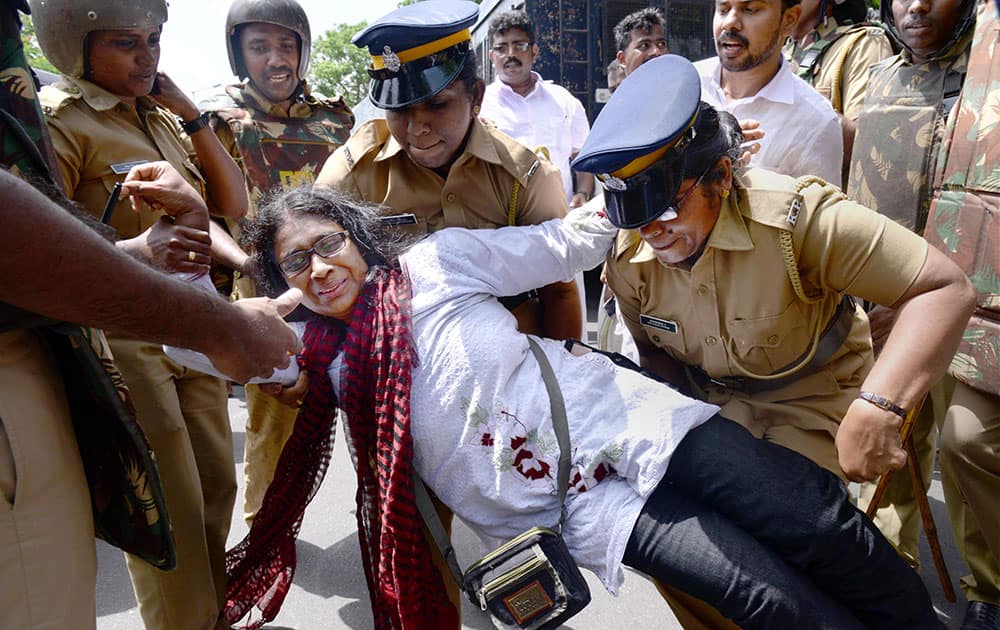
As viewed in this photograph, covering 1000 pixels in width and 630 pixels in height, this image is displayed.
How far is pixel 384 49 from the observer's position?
80.2 inches

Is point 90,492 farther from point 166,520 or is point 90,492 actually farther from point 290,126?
point 290,126

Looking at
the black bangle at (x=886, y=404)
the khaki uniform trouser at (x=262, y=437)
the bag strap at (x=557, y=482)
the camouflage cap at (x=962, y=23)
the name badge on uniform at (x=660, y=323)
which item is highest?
the camouflage cap at (x=962, y=23)

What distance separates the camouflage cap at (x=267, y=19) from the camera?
3.22 meters

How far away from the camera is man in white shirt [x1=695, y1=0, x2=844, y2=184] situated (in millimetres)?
2389

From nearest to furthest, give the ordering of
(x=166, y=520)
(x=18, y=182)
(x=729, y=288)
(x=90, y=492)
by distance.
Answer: (x=18, y=182)
(x=90, y=492)
(x=166, y=520)
(x=729, y=288)

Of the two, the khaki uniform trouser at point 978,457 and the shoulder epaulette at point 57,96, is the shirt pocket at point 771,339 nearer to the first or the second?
the khaki uniform trouser at point 978,457

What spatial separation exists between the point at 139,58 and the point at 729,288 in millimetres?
1762

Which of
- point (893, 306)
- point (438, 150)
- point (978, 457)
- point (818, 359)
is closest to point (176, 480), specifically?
point (438, 150)

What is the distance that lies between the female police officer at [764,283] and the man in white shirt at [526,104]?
267 centimetres

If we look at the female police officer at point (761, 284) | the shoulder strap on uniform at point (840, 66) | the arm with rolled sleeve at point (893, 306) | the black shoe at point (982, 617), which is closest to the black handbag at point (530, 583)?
the female police officer at point (761, 284)

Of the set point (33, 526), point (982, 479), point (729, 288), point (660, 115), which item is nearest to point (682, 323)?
point (729, 288)

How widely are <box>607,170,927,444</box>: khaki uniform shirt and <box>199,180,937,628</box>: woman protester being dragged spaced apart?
0.24m

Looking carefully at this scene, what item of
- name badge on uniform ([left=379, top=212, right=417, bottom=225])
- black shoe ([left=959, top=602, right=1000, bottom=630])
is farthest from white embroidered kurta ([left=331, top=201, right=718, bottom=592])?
black shoe ([left=959, top=602, right=1000, bottom=630])

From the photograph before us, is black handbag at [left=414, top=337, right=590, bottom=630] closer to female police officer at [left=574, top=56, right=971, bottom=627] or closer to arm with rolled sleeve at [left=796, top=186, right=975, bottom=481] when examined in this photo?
female police officer at [left=574, top=56, right=971, bottom=627]
